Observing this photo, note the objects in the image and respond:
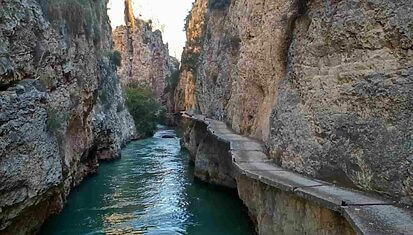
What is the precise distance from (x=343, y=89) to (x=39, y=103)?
8.01m

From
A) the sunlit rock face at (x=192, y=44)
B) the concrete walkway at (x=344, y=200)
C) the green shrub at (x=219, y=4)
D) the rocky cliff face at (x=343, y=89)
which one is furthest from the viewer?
the sunlit rock face at (x=192, y=44)

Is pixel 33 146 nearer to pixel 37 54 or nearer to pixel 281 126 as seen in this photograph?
pixel 37 54

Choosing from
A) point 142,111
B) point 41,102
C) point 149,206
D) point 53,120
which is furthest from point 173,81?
point 41,102

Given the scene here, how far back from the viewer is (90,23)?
862 inches

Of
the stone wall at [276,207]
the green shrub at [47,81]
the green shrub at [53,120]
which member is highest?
the green shrub at [47,81]

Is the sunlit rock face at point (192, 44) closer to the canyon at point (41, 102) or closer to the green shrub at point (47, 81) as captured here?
the canyon at point (41, 102)

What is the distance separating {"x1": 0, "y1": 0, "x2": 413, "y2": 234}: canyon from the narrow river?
1007 millimetres

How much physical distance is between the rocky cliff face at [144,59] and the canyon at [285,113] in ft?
140

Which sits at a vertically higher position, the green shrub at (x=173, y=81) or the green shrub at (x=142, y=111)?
the green shrub at (x=173, y=81)

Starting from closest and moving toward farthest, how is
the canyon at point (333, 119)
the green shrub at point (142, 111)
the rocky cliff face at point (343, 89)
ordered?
the canyon at point (333, 119)
the rocky cliff face at point (343, 89)
the green shrub at point (142, 111)

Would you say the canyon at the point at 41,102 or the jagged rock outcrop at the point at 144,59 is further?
the jagged rock outcrop at the point at 144,59

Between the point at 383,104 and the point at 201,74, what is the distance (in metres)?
23.0

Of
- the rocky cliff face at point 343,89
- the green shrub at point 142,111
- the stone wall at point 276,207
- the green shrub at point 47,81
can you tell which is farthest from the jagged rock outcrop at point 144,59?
the rocky cliff face at point 343,89

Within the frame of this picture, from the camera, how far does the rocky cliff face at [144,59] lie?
2447 inches
